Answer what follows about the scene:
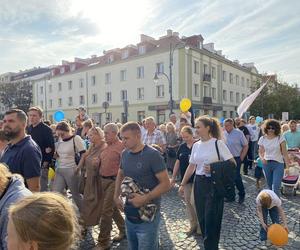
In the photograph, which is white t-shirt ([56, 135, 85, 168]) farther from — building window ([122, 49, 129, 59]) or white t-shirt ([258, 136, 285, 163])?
building window ([122, 49, 129, 59])

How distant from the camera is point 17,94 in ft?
195

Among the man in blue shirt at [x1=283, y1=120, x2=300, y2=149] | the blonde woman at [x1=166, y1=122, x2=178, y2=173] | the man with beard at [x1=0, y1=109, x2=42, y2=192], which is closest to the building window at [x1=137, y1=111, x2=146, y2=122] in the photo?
the blonde woman at [x1=166, y1=122, x2=178, y2=173]

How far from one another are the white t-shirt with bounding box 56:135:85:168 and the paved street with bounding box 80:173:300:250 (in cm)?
123

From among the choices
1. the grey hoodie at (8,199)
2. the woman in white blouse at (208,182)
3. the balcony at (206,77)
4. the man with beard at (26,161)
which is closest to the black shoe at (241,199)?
the woman in white blouse at (208,182)

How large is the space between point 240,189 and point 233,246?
260 cm

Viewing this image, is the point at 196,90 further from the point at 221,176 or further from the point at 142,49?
the point at 221,176

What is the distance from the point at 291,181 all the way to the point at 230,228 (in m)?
3.09

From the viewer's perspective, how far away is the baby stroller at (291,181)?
7.63 metres

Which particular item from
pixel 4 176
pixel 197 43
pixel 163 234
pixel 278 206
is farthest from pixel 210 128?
pixel 197 43

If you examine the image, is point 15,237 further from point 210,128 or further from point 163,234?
point 163,234

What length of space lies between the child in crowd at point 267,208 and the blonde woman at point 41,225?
3.76 m

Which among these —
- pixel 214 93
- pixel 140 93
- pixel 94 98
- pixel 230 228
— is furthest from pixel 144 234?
pixel 94 98

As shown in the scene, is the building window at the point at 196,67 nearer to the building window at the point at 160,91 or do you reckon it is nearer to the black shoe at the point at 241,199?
the building window at the point at 160,91

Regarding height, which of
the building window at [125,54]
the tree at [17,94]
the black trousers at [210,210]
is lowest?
the black trousers at [210,210]
